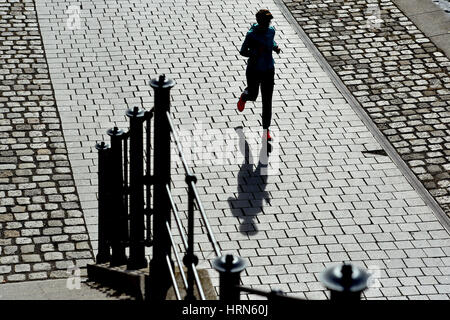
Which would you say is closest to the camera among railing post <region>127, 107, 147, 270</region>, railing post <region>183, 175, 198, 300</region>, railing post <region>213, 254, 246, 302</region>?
railing post <region>213, 254, 246, 302</region>

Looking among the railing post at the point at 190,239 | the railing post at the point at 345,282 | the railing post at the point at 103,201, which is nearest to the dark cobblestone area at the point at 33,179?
the railing post at the point at 103,201

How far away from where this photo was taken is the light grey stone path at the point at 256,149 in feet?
31.0

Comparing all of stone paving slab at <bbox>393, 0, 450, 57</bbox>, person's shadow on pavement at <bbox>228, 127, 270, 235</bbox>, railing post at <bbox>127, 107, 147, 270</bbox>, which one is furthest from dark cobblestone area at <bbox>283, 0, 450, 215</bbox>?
railing post at <bbox>127, 107, 147, 270</bbox>

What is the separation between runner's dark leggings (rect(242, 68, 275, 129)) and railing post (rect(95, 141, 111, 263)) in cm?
360

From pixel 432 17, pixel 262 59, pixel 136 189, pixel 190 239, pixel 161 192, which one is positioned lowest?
pixel 432 17

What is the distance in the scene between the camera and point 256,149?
11500mm

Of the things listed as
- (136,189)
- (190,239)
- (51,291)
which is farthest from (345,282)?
(51,291)

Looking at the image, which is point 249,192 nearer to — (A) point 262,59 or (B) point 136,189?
(A) point 262,59

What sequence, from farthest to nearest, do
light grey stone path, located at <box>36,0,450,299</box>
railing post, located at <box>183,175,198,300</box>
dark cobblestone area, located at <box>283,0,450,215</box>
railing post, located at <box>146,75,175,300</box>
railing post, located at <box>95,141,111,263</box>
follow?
dark cobblestone area, located at <box>283,0,450,215</box> < light grey stone path, located at <box>36,0,450,299</box> < railing post, located at <box>95,141,111,263</box> < railing post, located at <box>146,75,175,300</box> < railing post, located at <box>183,175,198,300</box>

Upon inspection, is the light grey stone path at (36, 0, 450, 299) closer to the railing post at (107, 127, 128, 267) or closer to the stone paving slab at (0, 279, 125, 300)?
A: the railing post at (107, 127, 128, 267)

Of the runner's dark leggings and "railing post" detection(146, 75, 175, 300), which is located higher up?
"railing post" detection(146, 75, 175, 300)

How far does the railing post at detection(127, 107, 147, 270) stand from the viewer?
7223 mm

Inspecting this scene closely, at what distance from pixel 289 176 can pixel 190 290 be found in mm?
5336

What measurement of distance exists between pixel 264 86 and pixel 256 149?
782 mm
